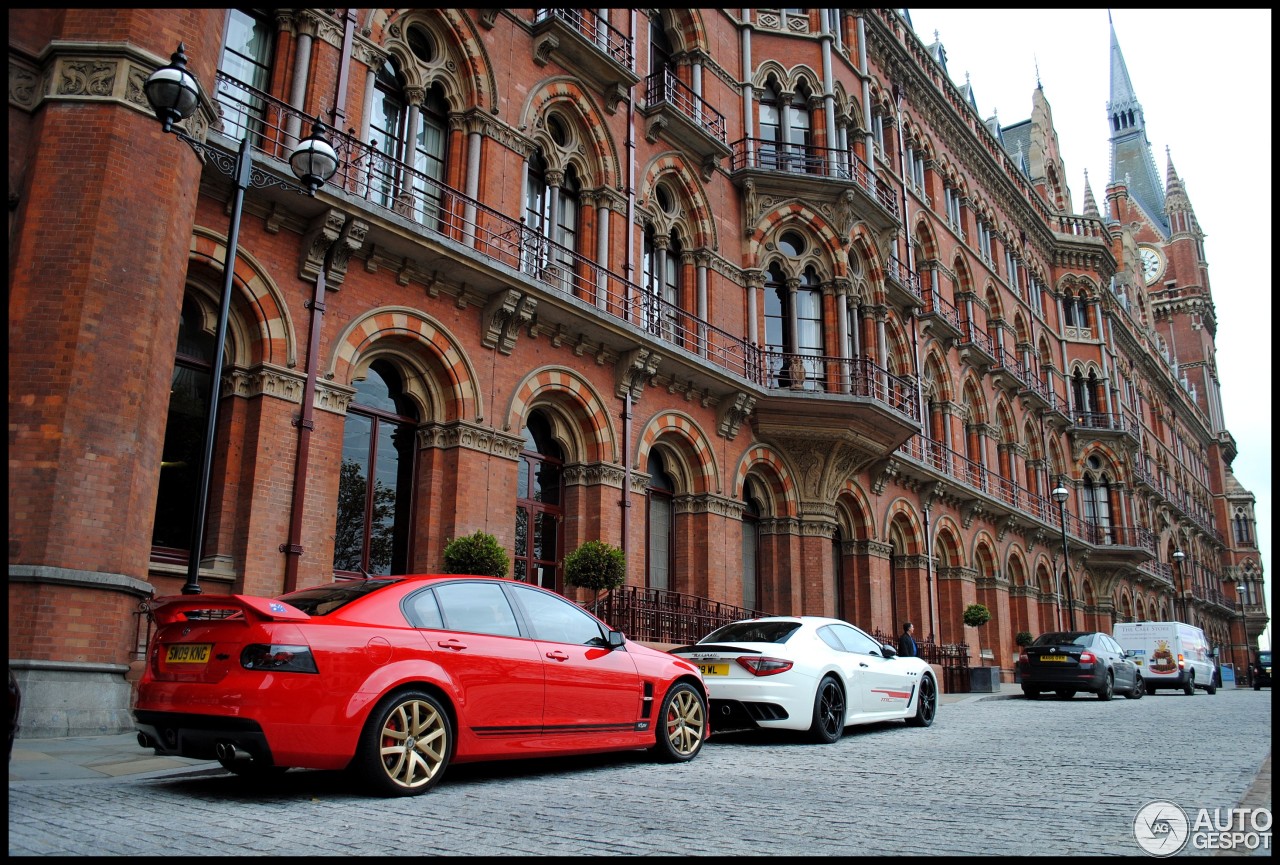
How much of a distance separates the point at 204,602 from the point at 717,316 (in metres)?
16.7

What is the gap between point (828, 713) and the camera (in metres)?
11.3

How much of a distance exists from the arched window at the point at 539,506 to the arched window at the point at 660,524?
7.52ft

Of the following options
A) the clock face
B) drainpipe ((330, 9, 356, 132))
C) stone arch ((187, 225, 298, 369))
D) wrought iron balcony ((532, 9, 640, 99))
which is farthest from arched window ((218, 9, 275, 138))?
the clock face

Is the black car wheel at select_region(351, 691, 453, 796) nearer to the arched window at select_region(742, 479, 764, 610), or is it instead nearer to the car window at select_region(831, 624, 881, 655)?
the car window at select_region(831, 624, 881, 655)

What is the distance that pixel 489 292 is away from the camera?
52.8 feet

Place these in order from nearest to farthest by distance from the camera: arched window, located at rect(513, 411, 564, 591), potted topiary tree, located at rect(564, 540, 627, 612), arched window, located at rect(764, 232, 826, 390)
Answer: potted topiary tree, located at rect(564, 540, 627, 612) → arched window, located at rect(513, 411, 564, 591) → arched window, located at rect(764, 232, 826, 390)

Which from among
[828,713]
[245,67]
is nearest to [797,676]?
[828,713]

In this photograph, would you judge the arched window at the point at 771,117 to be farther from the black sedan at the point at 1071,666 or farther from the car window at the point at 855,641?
the car window at the point at 855,641

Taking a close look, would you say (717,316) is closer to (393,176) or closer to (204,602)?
(393,176)

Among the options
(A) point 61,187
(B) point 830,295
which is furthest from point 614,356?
(A) point 61,187

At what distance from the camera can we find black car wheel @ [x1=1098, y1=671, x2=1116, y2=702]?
20766 millimetres

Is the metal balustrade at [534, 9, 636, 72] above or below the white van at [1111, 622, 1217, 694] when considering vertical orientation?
above

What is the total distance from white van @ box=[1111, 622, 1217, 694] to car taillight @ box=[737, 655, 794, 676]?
68.8 ft

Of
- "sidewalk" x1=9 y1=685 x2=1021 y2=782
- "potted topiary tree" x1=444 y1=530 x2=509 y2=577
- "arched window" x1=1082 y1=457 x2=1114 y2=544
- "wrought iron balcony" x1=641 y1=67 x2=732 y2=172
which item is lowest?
"sidewalk" x1=9 y1=685 x2=1021 y2=782
